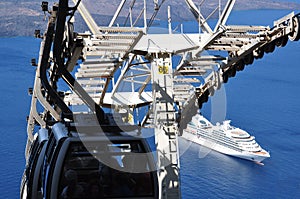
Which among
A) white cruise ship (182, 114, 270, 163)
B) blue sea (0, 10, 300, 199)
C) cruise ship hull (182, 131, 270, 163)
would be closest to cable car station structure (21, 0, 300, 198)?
blue sea (0, 10, 300, 199)

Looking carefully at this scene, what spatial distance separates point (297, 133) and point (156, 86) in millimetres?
28377

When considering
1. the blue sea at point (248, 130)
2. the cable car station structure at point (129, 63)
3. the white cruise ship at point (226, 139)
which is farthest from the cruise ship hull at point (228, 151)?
the cable car station structure at point (129, 63)

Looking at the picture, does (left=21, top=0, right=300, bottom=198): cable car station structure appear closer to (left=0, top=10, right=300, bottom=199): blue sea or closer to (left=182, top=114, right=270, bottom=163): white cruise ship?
(left=0, top=10, right=300, bottom=199): blue sea

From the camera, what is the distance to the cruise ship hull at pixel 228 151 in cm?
3406

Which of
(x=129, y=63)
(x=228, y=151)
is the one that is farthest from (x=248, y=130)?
(x=129, y=63)

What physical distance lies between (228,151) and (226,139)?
1621 mm

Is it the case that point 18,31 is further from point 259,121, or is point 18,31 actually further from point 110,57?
point 110,57

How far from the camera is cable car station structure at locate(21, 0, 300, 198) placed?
4711mm

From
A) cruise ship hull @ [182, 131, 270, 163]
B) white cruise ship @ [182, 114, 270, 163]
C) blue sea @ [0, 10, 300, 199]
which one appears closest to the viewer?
blue sea @ [0, 10, 300, 199]

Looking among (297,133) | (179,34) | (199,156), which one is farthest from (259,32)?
(297,133)

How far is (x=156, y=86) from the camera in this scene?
32.7 ft

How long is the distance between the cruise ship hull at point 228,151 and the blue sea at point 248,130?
0.41 m

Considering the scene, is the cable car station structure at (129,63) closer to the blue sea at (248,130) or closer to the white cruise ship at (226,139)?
the blue sea at (248,130)

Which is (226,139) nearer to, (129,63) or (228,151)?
(228,151)
